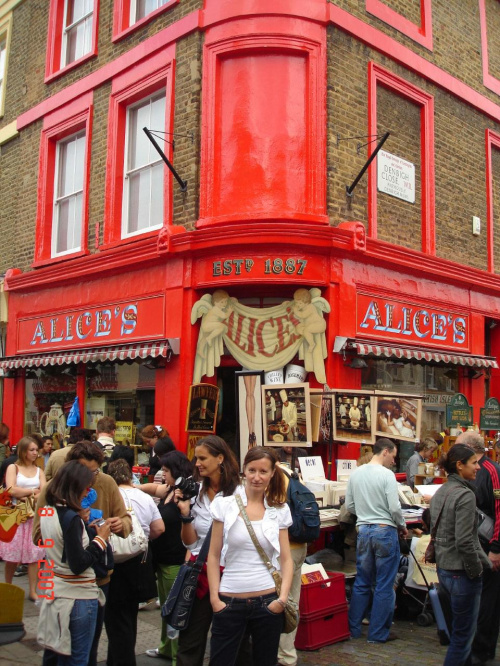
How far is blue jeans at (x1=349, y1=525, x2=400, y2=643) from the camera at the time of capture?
6762mm

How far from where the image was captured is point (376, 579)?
692 centimetres

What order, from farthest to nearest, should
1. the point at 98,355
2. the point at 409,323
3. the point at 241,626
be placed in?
the point at 98,355 → the point at 409,323 → the point at 241,626

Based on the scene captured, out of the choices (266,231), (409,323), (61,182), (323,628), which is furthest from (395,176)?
(323,628)

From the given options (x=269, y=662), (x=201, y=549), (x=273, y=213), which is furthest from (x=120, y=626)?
(x=273, y=213)

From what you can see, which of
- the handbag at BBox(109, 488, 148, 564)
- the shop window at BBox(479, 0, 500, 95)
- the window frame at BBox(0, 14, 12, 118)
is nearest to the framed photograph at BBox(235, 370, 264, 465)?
the handbag at BBox(109, 488, 148, 564)

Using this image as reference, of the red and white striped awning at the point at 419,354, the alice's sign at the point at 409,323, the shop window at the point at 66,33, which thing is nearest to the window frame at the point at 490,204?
the alice's sign at the point at 409,323

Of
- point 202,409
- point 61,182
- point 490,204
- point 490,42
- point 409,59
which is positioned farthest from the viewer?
point 490,42

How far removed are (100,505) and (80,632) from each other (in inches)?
37.2

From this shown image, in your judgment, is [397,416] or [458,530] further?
[397,416]

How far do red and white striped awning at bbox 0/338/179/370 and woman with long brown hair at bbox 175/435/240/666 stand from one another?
238 inches

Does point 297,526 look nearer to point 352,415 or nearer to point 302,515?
point 302,515

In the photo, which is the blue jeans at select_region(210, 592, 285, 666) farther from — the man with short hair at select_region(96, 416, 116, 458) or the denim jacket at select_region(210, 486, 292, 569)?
the man with short hair at select_region(96, 416, 116, 458)

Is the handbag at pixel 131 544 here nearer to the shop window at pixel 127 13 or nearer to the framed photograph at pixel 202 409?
the framed photograph at pixel 202 409

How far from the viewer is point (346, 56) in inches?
452
